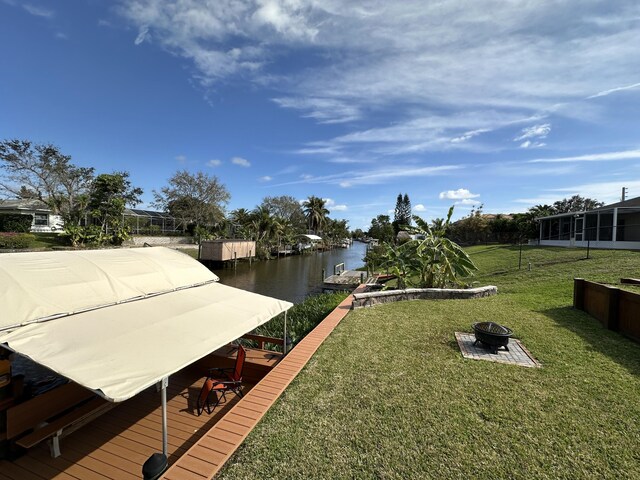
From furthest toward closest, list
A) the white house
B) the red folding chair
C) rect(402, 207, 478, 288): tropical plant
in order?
the white house < rect(402, 207, 478, 288): tropical plant < the red folding chair

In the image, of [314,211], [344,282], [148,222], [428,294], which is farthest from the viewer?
[314,211]

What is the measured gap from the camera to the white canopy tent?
329 cm

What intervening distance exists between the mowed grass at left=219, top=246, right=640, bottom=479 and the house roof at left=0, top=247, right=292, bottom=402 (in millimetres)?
1383

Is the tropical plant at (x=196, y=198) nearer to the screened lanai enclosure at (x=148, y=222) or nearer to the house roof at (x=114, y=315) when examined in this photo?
the screened lanai enclosure at (x=148, y=222)

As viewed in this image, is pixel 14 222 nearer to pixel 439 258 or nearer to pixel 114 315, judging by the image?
pixel 114 315

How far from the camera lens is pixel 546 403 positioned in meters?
4.32

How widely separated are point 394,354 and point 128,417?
4925 millimetres

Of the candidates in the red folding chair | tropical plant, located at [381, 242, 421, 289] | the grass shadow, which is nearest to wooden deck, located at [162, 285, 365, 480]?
the red folding chair

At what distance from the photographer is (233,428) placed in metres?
3.86

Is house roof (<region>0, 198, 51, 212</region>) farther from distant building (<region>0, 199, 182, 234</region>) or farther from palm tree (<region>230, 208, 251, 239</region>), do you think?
palm tree (<region>230, 208, 251, 239</region>)

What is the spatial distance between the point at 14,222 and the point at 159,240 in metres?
13.2

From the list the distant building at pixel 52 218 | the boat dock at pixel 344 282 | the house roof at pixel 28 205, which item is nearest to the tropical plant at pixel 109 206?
the distant building at pixel 52 218

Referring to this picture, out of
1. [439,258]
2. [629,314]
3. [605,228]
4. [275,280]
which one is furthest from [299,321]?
[605,228]

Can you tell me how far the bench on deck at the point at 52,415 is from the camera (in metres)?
3.99
